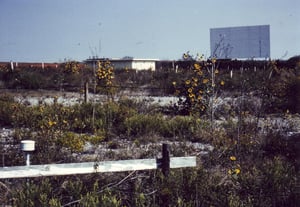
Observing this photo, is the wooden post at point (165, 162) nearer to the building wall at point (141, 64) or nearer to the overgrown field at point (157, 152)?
the overgrown field at point (157, 152)

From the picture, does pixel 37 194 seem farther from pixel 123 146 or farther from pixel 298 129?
pixel 298 129

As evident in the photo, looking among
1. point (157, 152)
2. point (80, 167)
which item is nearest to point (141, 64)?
point (157, 152)

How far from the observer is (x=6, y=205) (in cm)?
447

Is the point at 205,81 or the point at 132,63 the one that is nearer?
the point at 205,81

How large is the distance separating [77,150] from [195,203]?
101 inches

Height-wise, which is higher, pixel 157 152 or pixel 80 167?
pixel 80 167

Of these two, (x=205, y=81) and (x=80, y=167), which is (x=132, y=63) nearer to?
(x=205, y=81)

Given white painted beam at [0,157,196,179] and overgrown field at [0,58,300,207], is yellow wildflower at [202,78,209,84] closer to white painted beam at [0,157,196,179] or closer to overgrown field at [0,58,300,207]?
overgrown field at [0,58,300,207]

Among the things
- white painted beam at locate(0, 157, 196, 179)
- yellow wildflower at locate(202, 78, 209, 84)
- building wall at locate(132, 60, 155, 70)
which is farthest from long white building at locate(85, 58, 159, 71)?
white painted beam at locate(0, 157, 196, 179)

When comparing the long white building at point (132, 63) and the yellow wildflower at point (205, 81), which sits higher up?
the long white building at point (132, 63)

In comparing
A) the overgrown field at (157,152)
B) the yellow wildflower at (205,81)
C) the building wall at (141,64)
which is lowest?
the overgrown field at (157,152)

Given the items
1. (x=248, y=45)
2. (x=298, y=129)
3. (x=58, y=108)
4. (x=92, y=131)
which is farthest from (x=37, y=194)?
(x=248, y=45)

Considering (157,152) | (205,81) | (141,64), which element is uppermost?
(141,64)

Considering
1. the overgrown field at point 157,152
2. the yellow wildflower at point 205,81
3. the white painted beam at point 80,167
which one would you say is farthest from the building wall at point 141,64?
the white painted beam at point 80,167
